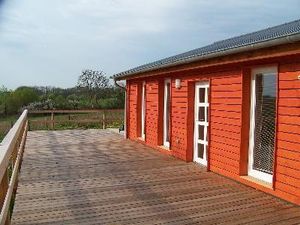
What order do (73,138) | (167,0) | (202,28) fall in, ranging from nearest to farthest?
(167,0) → (73,138) → (202,28)

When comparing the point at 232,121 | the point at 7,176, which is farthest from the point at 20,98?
the point at 7,176

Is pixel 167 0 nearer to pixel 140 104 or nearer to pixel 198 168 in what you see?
pixel 198 168

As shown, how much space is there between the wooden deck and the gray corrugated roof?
223 centimetres

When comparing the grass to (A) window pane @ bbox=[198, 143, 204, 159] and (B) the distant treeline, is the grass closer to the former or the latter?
(B) the distant treeline

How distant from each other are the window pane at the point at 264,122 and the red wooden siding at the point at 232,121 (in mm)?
214

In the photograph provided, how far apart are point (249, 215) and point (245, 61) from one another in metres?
2.63

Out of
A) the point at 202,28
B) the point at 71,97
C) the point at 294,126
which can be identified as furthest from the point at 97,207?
the point at 71,97

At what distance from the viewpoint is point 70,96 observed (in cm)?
3189

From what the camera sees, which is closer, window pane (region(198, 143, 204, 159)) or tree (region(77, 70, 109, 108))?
window pane (region(198, 143, 204, 159))

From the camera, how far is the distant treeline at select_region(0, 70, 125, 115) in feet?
86.4

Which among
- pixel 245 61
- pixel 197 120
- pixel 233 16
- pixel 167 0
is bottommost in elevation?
pixel 197 120

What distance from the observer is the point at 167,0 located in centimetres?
776

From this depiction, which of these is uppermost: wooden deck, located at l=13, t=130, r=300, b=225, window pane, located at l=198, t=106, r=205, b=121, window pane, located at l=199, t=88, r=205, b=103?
window pane, located at l=199, t=88, r=205, b=103

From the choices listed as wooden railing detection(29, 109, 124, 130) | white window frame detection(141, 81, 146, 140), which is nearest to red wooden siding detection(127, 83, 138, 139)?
white window frame detection(141, 81, 146, 140)
